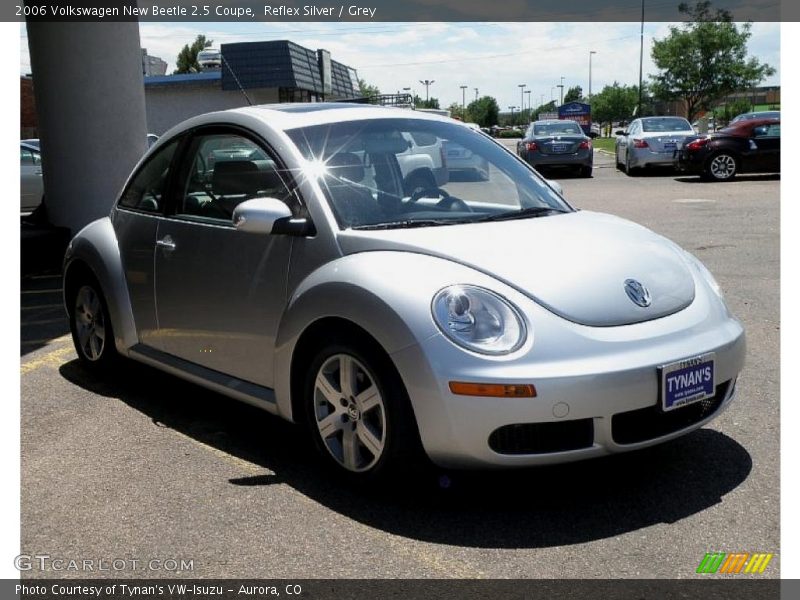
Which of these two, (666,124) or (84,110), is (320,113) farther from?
(666,124)

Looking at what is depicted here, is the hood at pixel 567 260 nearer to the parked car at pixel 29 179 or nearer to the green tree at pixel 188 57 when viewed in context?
the parked car at pixel 29 179

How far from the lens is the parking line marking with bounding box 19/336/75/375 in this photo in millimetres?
6121

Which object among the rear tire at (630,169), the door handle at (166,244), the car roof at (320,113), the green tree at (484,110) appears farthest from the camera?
the green tree at (484,110)

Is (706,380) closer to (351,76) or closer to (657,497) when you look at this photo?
(657,497)

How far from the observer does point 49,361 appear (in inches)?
248

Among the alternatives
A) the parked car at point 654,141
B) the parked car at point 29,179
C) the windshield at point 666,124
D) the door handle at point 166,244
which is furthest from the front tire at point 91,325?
the windshield at point 666,124

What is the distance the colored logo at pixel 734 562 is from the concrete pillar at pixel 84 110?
936 centimetres

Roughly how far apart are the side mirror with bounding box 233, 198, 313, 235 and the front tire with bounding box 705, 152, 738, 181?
18.0 metres

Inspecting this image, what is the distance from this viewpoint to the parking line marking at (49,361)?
6.12 m

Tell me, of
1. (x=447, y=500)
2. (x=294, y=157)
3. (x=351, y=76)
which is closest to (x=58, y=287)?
(x=294, y=157)

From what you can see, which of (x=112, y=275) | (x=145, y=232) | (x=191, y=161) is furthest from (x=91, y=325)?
(x=191, y=161)

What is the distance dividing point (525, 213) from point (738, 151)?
57.0 feet

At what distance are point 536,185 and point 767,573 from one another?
243 cm

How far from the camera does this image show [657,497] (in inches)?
147
